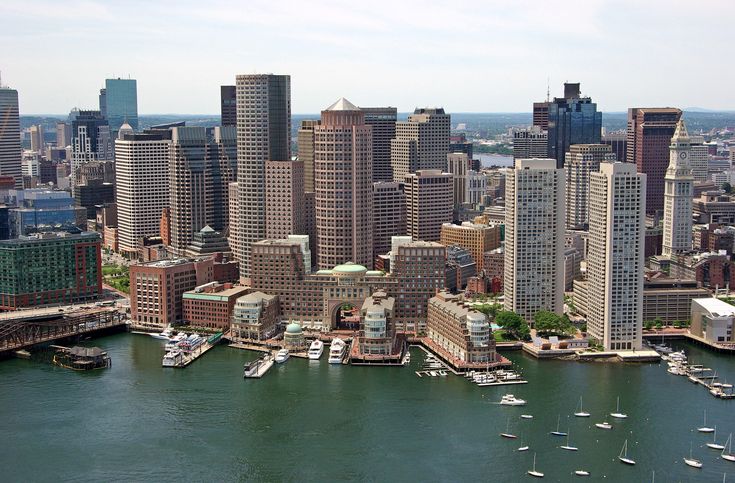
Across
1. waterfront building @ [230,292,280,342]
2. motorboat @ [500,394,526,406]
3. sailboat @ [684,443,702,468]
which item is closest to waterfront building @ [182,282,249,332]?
waterfront building @ [230,292,280,342]

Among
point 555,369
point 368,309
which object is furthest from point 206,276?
point 555,369

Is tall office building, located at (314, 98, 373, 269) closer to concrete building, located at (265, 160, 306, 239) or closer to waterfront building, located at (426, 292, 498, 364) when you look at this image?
concrete building, located at (265, 160, 306, 239)

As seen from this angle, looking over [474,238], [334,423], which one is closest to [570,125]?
[474,238]

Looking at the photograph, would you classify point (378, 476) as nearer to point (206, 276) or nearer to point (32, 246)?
point (206, 276)

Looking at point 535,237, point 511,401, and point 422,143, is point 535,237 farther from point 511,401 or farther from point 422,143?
point 422,143

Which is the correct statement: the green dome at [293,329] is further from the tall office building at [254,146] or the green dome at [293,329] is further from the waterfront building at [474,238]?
the waterfront building at [474,238]
